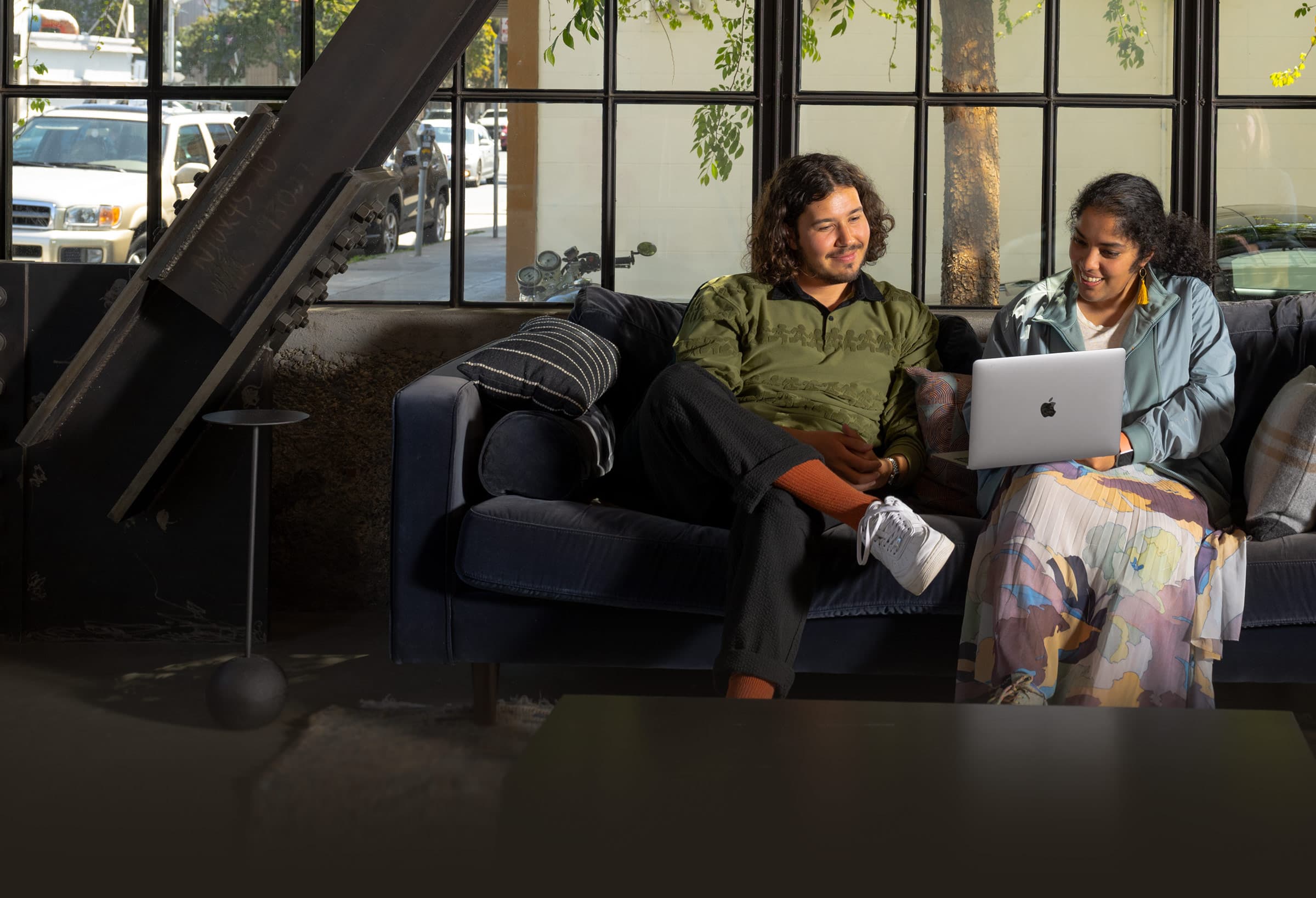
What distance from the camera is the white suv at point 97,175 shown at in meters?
3.32

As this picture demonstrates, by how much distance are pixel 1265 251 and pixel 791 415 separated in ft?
4.75

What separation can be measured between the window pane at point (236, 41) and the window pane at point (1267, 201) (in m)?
2.36

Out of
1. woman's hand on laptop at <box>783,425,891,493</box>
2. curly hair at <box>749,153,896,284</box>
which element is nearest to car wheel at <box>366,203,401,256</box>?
curly hair at <box>749,153,896,284</box>

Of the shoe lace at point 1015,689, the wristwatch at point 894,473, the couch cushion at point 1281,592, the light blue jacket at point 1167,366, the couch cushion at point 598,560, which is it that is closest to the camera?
the shoe lace at point 1015,689

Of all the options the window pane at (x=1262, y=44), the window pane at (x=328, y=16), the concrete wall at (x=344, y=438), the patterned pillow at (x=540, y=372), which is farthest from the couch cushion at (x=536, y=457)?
the window pane at (x=1262, y=44)

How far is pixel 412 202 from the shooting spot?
3.33 metres

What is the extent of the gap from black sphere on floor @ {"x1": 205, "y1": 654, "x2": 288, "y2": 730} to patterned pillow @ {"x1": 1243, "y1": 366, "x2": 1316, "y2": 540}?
1.81 metres

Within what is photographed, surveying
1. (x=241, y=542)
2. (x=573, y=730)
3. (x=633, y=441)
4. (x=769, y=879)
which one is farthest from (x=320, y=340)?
(x=769, y=879)

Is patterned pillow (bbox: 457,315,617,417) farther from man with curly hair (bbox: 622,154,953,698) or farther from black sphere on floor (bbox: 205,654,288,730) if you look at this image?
black sphere on floor (bbox: 205,654,288,730)

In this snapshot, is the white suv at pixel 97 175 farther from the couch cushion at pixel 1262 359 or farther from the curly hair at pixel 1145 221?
the couch cushion at pixel 1262 359

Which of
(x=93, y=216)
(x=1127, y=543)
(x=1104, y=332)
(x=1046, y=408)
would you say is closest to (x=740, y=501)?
(x=1046, y=408)

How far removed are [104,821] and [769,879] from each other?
19.5 inches

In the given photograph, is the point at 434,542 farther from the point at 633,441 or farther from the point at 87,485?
the point at 87,485

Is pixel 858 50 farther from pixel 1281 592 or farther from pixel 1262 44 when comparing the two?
pixel 1281 592
